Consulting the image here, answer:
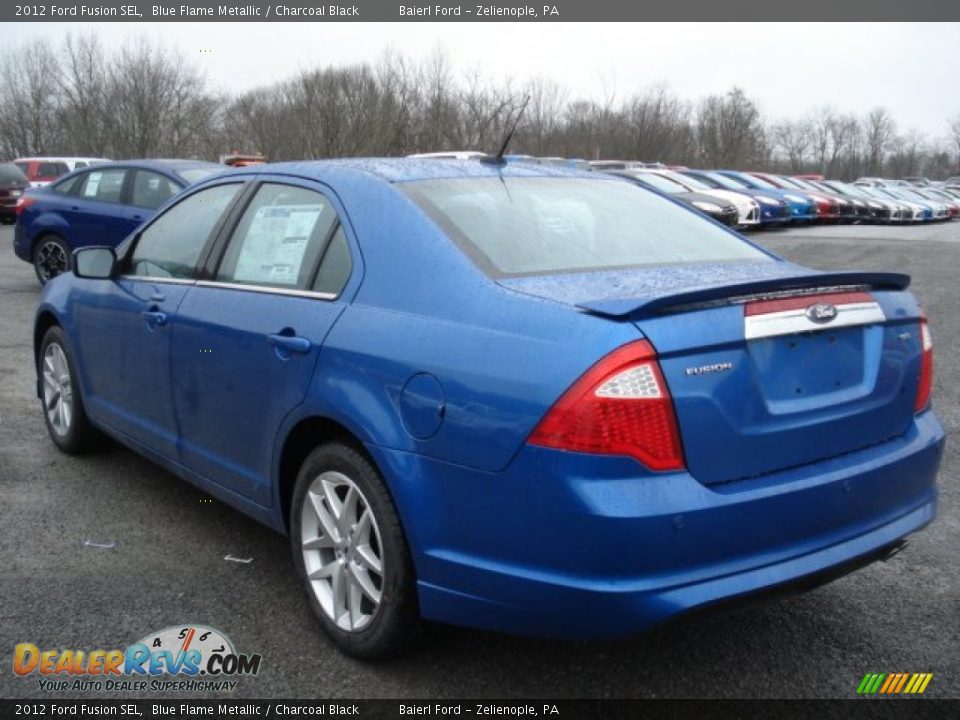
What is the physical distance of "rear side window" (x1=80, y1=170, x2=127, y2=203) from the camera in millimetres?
10547

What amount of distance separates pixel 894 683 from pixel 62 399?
13.7 feet

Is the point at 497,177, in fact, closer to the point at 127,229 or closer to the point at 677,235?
the point at 677,235

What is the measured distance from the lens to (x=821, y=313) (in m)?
2.54

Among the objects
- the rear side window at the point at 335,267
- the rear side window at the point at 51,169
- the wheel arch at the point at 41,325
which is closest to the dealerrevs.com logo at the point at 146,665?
the rear side window at the point at 335,267

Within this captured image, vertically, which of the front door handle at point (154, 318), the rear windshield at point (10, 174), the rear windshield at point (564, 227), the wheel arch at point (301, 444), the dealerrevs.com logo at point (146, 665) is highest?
the rear windshield at point (564, 227)

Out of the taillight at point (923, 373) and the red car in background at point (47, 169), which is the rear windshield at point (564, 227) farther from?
the red car in background at point (47, 169)

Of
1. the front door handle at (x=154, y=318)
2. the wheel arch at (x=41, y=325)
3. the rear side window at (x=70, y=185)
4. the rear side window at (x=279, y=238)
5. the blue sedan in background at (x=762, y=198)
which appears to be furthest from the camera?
the blue sedan in background at (x=762, y=198)

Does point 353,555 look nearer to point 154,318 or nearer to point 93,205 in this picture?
point 154,318

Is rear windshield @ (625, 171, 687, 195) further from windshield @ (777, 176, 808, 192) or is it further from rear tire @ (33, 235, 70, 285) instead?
rear tire @ (33, 235, 70, 285)

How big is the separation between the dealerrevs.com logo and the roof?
5.38ft

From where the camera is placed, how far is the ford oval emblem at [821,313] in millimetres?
2523

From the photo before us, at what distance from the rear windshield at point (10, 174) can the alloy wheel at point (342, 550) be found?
24.7m

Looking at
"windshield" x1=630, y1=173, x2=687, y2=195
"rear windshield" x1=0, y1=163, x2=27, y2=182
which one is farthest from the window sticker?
"rear windshield" x1=0, y1=163, x2=27, y2=182

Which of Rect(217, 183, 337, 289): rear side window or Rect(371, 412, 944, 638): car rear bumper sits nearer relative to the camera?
Rect(371, 412, 944, 638): car rear bumper
